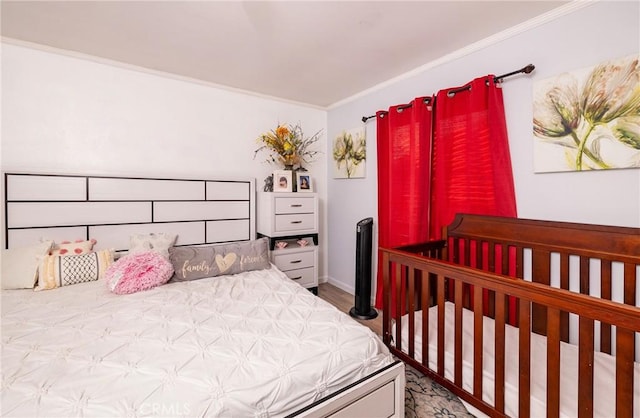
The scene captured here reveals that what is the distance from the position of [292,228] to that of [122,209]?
161 centimetres

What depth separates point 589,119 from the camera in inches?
60.3

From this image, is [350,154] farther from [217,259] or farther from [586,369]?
[586,369]

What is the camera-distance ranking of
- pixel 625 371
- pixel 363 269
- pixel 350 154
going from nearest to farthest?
pixel 625 371 < pixel 363 269 < pixel 350 154

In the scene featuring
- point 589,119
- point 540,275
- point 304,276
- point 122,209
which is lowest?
point 304,276

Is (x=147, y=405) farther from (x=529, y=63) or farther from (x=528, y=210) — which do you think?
(x=529, y=63)

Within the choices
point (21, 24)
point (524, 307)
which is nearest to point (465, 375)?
point (524, 307)

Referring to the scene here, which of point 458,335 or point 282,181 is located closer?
point 458,335

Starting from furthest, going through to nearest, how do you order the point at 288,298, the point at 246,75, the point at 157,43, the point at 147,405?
the point at 246,75
the point at 157,43
the point at 288,298
the point at 147,405

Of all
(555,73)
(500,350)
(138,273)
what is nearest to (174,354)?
(138,273)

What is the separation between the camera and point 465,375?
4.39 feet

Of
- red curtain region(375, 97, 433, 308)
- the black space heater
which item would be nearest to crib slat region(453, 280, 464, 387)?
red curtain region(375, 97, 433, 308)

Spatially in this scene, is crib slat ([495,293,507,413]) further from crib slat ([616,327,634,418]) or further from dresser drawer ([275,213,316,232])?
dresser drawer ([275,213,316,232])

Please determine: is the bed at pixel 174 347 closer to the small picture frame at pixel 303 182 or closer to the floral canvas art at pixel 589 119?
the small picture frame at pixel 303 182

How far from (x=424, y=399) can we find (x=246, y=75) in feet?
9.94
